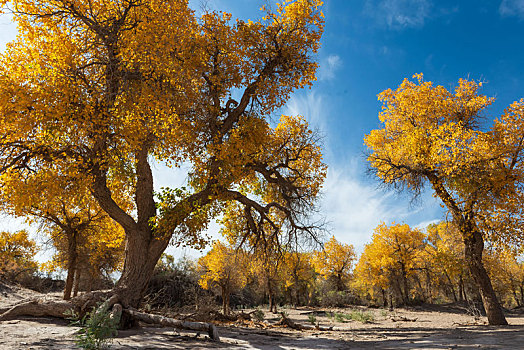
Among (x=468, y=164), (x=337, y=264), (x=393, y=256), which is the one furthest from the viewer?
(x=337, y=264)

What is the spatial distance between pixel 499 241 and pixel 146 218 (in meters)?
13.3

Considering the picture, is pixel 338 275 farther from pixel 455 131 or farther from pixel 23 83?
pixel 23 83

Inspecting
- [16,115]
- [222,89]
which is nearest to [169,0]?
[222,89]

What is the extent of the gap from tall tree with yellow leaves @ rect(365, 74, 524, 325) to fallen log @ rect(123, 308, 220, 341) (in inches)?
409

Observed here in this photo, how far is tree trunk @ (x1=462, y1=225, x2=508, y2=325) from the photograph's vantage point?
449 inches

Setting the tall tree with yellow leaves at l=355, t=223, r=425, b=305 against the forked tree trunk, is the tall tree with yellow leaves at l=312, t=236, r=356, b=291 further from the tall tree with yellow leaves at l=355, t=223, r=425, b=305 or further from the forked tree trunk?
the forked tree trunk

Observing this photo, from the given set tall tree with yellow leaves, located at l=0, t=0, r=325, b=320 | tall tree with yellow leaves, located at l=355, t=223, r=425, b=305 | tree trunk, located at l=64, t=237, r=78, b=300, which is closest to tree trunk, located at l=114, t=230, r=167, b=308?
tall tree with yellow leaves, located at l=0, t=0, r=325, b=320

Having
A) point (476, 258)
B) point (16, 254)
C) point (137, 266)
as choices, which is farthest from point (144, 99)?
point (16, 254)

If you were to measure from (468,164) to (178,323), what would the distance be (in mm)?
11515

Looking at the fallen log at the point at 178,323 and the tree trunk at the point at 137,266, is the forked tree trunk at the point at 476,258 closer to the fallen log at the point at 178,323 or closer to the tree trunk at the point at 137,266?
the fallen log at the point at 178,323

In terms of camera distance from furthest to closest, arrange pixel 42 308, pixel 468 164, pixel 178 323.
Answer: pixel 468 164
pixel 42 308
pixel 178 323

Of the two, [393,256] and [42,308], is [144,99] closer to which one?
[42,308]

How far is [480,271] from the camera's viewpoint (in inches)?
460

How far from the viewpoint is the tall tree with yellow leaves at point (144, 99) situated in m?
7.44
